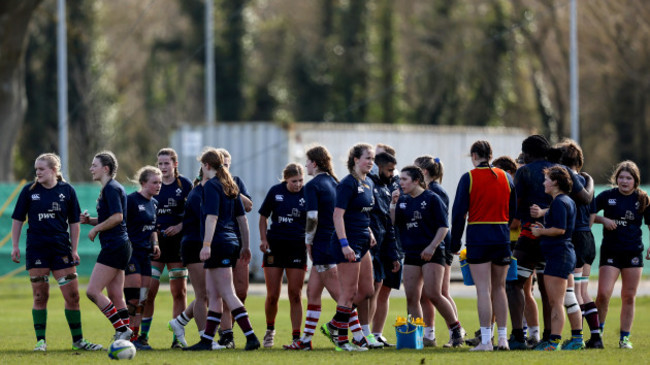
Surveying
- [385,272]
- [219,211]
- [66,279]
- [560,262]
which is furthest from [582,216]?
[66,279]

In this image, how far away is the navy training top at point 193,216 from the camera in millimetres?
12060

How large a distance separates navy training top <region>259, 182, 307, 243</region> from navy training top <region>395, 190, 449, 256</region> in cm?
115

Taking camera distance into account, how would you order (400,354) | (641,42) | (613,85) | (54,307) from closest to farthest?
1. (400,354)
2. (54,307)
3. (641,42)
4. (613,85)

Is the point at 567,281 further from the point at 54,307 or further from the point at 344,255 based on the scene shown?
the point at 54,307

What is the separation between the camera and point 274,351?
11.7 m

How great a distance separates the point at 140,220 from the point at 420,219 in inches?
121

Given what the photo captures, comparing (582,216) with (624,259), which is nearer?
(582,216)

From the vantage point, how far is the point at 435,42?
166ft

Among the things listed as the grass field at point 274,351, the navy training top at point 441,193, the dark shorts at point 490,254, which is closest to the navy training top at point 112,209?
the grass field at point 274,351

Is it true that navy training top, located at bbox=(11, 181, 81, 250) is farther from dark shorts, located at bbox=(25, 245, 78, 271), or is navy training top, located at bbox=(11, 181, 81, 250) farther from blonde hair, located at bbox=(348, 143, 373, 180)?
blonde hair, located at bbox=(348, 143, 373, 180)

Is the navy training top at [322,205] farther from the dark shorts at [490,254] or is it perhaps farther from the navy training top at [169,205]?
the navy training top at [169,205]

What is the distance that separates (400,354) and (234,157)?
44.7 ft

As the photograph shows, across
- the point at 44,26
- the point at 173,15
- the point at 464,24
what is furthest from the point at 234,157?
the point at 173,15

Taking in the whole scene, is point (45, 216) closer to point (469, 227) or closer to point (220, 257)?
point (220, 257)
